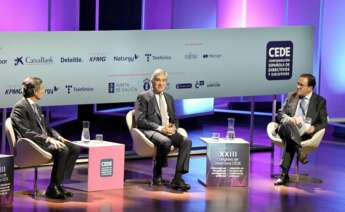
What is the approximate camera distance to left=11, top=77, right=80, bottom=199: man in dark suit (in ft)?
25.2

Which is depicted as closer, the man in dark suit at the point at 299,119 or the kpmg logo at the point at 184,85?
the man in dark suit at the point at 299,119

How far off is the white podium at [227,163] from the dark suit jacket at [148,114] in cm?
54

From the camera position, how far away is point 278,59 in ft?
35.0

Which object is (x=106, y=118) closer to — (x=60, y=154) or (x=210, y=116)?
(x=210, y=116)

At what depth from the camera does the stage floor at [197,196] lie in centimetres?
756

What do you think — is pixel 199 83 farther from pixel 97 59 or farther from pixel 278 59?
pixel 97 59

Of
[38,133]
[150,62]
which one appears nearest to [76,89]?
[150,62]

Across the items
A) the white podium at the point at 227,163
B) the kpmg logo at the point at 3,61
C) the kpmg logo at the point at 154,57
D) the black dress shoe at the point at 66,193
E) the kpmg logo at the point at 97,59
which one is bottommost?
the black dress shoe at the point at 66,193

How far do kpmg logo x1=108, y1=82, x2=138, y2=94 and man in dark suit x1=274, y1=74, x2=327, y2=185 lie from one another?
1.78 meters

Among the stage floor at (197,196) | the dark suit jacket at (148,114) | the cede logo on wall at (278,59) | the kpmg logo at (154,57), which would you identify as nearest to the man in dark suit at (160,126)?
the dark suit jacket at (148,114)

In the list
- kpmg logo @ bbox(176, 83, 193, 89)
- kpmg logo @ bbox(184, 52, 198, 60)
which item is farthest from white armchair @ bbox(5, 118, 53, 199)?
kpmg logo @ bbox(184, 52, 198, 60)

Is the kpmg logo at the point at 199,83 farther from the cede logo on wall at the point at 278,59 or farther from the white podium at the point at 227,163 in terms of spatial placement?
the white podium at the point at 227,163

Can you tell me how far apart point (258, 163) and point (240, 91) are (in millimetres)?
995

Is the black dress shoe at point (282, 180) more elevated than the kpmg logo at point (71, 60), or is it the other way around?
the kpmg logo at point (71, 60)
